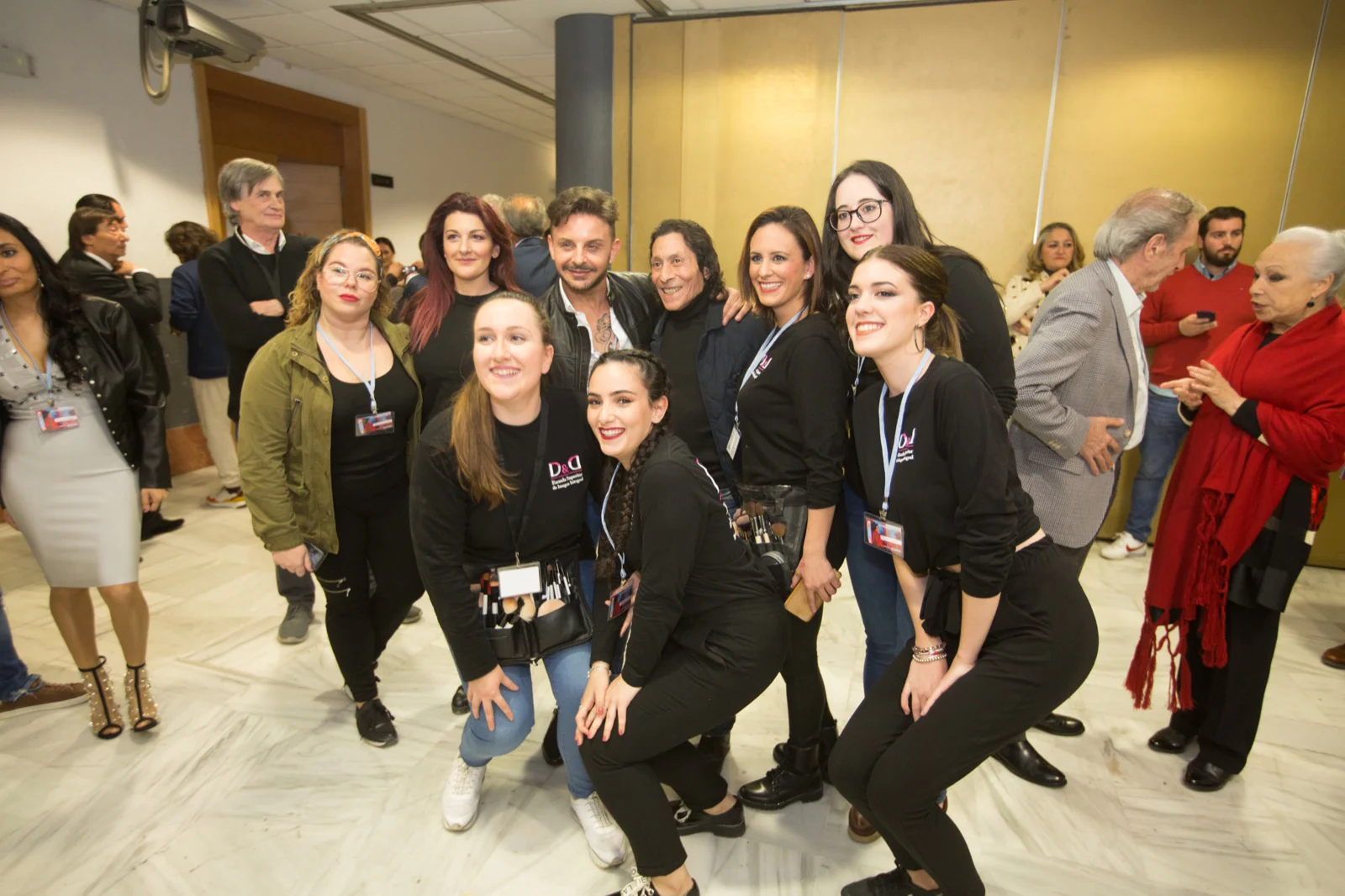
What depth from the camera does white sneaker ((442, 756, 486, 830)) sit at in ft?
6.63

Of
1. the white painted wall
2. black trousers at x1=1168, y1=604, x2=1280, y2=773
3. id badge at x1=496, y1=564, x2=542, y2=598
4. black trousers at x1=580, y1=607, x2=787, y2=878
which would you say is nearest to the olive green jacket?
id badge at x1=496, y1=564, x2=542, y2=598

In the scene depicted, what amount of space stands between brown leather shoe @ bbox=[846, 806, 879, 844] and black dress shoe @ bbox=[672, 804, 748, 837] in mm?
296

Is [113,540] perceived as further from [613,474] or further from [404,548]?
[613,474]

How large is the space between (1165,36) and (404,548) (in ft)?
15.2

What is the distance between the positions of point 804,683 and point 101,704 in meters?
2.32

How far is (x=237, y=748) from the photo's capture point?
2375mm

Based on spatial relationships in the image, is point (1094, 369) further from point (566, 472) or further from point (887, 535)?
point (566, 472)

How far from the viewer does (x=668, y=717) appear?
167 centimetres

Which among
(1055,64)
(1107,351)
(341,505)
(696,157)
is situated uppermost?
(1055,64)

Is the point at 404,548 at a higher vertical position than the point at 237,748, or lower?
higher

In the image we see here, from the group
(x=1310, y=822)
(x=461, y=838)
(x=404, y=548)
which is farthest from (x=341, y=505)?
(x=1310, y=822)

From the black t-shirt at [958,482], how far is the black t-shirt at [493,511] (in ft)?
2.68

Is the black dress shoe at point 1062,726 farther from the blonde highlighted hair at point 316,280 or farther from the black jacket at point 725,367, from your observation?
the blonde highlighted hair at point 316,280

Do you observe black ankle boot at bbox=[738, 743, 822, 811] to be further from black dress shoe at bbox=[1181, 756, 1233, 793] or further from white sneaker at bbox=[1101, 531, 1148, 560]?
white sneaker at bbox=[1101, 531, 1148, 560]
